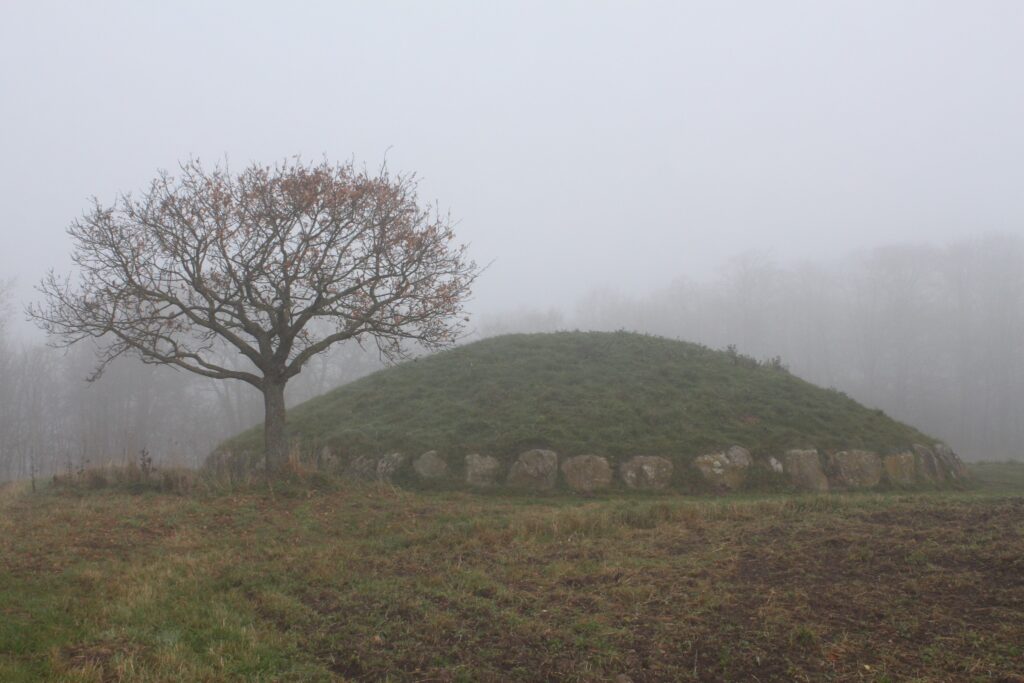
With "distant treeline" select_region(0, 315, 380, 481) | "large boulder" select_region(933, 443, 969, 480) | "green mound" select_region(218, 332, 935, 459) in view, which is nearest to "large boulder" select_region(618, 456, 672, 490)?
"green mound" select_region(218, 332, 935, 459)

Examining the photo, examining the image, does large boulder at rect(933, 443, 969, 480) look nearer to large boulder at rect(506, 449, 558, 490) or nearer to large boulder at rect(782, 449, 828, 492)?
large boulder at rect(782, 449, 828, 492)

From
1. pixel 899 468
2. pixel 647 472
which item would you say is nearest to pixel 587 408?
pixel 647 472

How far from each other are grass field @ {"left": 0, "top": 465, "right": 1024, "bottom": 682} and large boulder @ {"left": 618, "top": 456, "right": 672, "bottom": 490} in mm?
3316

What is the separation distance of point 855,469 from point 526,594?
1001 cm

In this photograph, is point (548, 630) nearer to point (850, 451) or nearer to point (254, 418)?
point (850, 451)

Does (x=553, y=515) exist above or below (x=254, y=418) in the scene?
below

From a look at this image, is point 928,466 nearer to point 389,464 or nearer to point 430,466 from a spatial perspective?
point 430,466

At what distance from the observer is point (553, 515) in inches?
362

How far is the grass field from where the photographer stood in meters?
4.51

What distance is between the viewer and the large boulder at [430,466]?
13.5 meters

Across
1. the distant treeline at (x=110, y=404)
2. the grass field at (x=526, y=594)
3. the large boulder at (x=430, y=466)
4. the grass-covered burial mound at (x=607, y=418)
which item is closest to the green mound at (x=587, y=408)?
the grass-covered burial mound at (x=607, y=418)

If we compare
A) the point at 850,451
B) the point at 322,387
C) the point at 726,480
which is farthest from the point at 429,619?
the point at 322,387

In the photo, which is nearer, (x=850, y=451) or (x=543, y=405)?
(x=850, y=451)

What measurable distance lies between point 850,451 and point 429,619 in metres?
11.2
